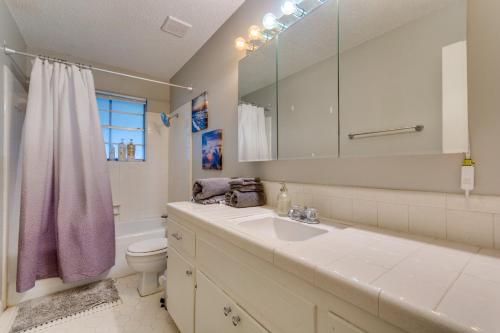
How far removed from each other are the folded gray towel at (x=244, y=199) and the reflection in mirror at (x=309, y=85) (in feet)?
1.00

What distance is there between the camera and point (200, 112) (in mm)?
2379

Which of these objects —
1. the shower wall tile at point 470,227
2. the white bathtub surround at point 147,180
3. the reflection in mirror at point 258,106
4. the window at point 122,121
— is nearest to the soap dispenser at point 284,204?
the reflection in mirror at point 258,106

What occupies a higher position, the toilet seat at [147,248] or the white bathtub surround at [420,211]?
the white bathtub surround at [420,211]

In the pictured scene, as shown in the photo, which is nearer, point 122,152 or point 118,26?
point 118,26

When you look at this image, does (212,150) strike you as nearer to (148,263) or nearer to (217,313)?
(148,263)

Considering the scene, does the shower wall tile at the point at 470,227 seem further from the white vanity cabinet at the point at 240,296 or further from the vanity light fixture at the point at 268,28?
the vanity light fixture at the point at 268,28

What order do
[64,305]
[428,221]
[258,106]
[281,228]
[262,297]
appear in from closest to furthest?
[262,297]
[428,221]
[281,228]
[258,106]
[64,305]

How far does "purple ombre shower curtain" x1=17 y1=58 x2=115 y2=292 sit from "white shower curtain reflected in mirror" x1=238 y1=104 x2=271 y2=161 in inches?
52.9

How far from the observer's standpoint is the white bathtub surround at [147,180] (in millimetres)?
2869

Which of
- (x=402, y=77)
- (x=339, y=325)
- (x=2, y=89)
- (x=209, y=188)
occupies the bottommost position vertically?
(x=339, y=325)

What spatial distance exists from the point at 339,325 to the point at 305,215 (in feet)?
1.99

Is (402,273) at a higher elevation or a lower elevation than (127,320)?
higher

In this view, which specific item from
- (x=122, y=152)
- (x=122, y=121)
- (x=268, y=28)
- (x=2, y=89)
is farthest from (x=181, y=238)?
(x=122, y=121)

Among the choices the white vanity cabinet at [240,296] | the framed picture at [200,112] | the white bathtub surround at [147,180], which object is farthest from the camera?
the white bathtub surround at [147,180]
